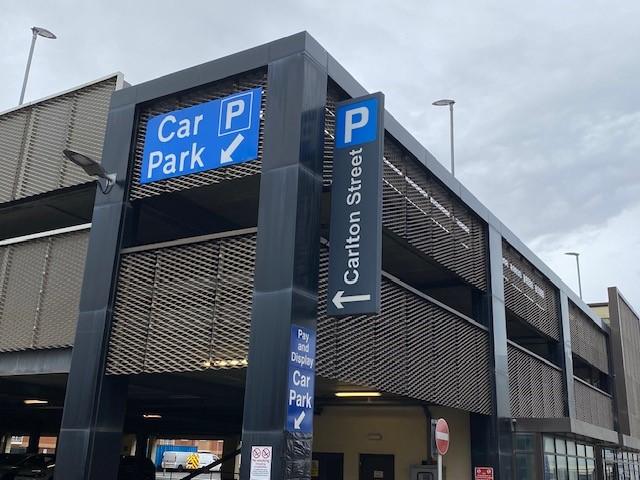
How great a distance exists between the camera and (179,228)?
1453cm

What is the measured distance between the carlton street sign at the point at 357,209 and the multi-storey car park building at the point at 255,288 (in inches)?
12.8

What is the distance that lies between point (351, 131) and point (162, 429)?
1987 centimetres

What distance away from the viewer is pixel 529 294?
67.6ft

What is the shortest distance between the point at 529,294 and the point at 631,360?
13.9 metres

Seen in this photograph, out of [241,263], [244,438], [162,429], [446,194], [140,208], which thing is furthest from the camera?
[162,429]

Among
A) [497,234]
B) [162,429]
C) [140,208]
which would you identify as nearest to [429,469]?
[497,234]

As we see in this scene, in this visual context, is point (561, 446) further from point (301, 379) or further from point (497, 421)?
point (301, 379)

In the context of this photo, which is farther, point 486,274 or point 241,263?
point 486,274

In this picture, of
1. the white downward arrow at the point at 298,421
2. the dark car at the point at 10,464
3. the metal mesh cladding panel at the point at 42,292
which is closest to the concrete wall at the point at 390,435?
the white downward arrow at the point at 298,421

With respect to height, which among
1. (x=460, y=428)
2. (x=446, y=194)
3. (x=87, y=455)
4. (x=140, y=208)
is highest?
(x=446, y=194)

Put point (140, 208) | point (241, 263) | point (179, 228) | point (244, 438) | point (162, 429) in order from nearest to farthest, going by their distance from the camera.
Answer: point (244, 438) < point (241, 263) < point (140, 208) < point (179, 228) < point (162, 429)

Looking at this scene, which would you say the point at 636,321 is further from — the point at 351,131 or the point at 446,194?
the point at 351,131

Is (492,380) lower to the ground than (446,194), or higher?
lower

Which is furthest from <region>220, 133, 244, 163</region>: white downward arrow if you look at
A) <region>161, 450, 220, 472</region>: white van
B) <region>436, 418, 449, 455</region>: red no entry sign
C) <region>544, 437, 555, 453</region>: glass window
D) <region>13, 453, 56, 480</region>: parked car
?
<region>161, 450, 220, 472</region>: white van
